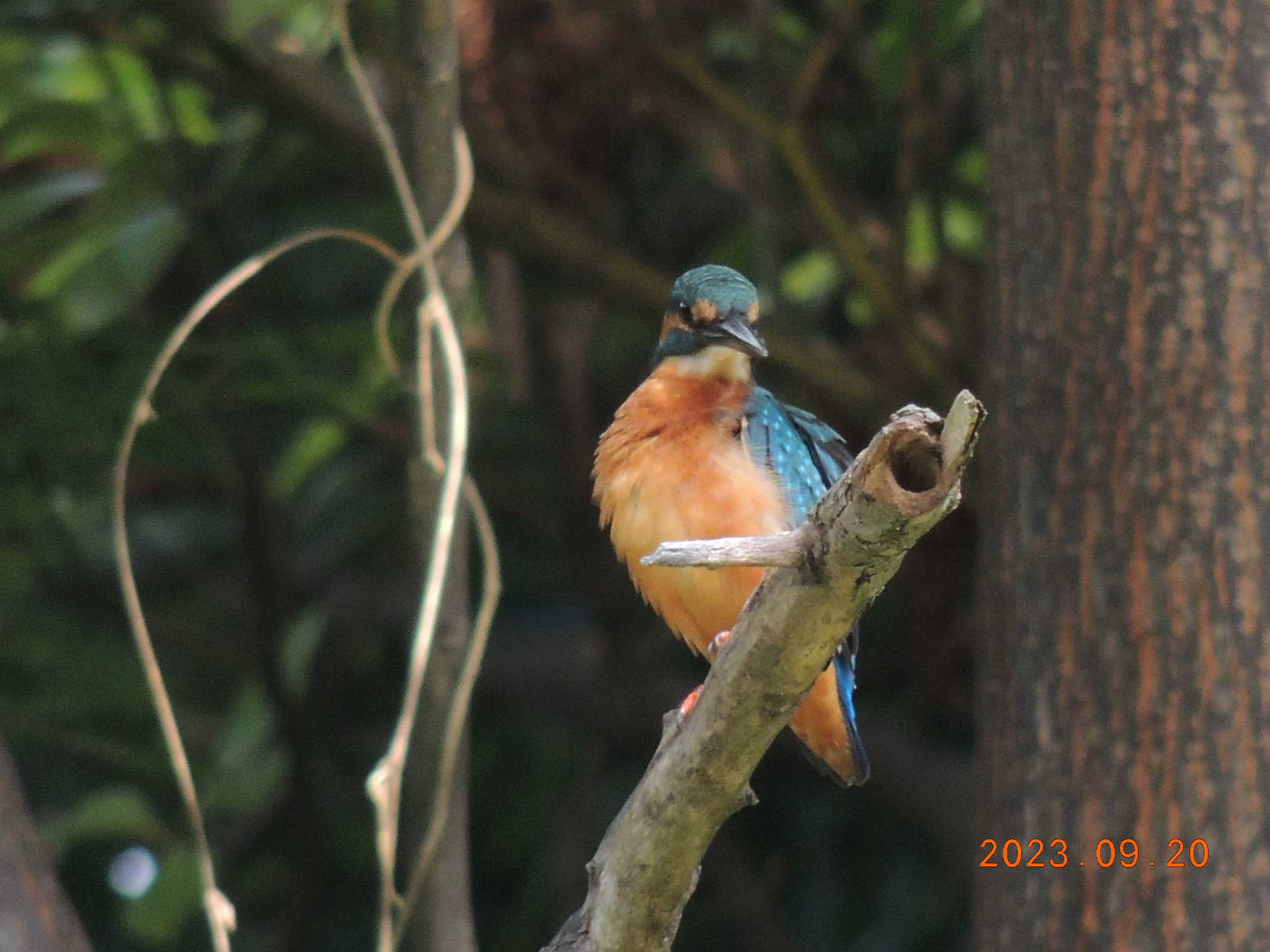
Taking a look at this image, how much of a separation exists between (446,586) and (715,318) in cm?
55

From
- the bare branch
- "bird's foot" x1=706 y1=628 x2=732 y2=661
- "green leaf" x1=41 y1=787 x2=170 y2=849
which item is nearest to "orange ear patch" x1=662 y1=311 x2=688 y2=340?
"bird's foot" x1=706 y1=628 x2=732 y2=661

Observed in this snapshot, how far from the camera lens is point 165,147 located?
3916mm

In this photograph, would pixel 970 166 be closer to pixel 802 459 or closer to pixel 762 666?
pixel 802 459

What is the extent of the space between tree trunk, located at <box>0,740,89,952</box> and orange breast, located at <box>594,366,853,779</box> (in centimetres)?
93

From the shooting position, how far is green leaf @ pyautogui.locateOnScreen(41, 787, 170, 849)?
3502mm

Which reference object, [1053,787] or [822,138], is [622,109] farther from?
[1053,787]

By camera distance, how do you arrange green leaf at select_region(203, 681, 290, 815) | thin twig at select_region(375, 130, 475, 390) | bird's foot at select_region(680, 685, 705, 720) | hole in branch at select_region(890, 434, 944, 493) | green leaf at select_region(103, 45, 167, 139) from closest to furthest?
hole in branch at select_region(890, 434, 944, 493) → bird's foot at select_region(680, 685, 705, 720) → thin twig at select_region(375, 130, 475, 390) → green leaf at select_region(203, 681, 290, 815) → green leaf at select_region(103, 45, 167, 139)

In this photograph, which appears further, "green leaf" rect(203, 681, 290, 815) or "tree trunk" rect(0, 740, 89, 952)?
"green leaf" rect(203, 681, 290, 815)

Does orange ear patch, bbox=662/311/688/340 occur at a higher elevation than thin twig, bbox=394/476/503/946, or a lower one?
higher

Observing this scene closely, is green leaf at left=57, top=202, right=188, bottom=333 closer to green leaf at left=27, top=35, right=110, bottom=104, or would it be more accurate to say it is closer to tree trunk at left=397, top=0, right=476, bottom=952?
green leaf at left=27, top=35, right=110, bottom=104

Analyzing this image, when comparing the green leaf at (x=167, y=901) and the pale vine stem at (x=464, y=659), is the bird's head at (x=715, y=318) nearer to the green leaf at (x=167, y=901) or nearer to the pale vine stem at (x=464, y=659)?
the pale vine stem at (x=464, y=659)

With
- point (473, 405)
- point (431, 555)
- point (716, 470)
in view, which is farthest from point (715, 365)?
point (473, 405)

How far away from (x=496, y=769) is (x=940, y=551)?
1539 millimetres

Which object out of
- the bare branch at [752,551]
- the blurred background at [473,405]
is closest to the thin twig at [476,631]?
the bare branch at [752,551]
